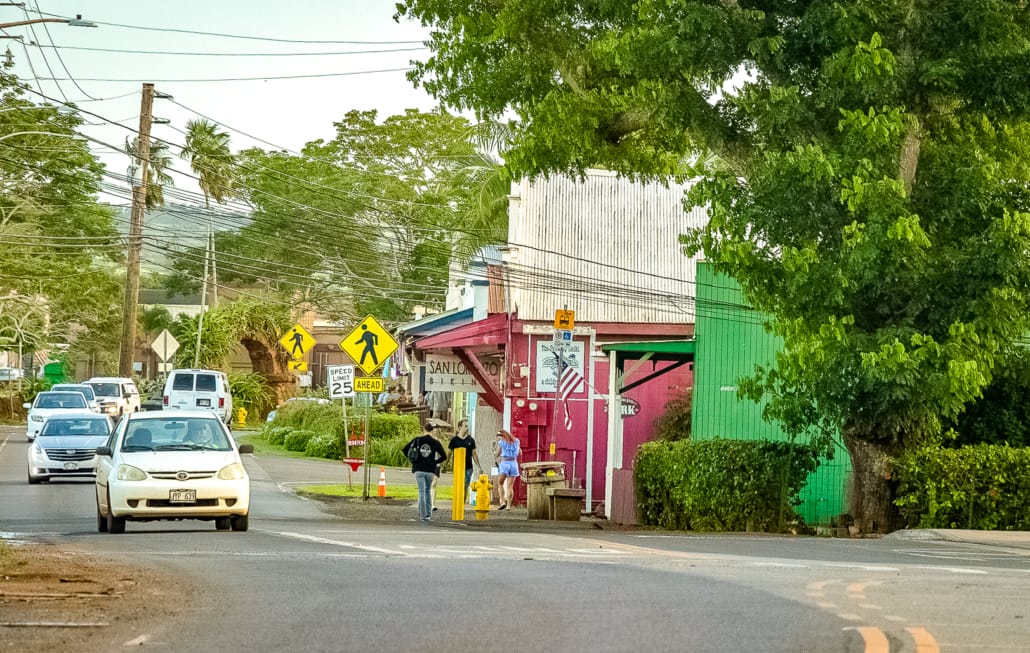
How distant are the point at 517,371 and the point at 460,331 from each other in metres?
2.48

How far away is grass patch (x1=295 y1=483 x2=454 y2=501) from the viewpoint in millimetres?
32763

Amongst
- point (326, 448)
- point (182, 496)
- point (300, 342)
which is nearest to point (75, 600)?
point (182, 496)

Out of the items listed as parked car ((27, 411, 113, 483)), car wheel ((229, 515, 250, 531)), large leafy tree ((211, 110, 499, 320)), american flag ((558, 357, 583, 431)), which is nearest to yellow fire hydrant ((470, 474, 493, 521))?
american flag ((558, 357, 583, 431))

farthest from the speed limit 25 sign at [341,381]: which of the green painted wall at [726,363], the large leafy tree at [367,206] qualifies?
the large leafy tree at [367,206]

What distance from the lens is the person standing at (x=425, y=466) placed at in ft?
86.3

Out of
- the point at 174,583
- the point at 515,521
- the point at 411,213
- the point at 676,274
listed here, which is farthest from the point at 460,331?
the point at 411,213

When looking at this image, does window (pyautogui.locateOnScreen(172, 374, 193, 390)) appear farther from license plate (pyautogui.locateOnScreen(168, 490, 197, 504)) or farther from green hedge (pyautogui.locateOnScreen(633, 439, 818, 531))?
license plate (pyautogui.locateOnScreen(168, 490, 197, 504))

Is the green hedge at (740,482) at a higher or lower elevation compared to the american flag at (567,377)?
lower

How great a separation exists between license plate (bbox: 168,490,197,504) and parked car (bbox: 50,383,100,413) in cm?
2804

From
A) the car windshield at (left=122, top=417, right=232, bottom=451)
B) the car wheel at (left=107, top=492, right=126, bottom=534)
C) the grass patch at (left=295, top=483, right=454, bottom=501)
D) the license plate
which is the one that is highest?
the car windshield at (left=122, top=417, right=232, bottom=451)

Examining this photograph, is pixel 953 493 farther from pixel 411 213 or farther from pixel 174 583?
pixel 411 213

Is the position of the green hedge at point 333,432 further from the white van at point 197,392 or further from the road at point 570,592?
the road at point 570,592

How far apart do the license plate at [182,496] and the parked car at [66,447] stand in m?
12.7

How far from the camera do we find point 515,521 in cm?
2738
